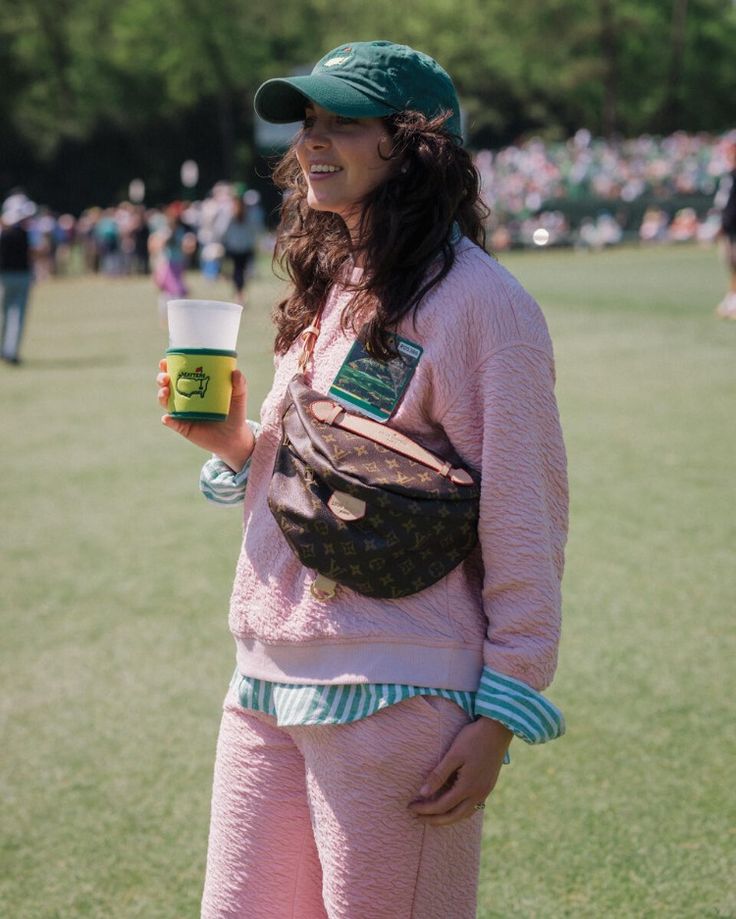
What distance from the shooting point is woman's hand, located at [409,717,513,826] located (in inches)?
74.2

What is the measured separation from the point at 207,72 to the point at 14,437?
1946 inches

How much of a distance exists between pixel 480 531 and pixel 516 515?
2.7 inches

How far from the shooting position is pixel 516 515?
6.24ft

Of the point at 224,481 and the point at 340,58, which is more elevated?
the point at 340,58

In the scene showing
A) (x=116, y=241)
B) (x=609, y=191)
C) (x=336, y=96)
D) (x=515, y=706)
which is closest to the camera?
(x=515, y=706)

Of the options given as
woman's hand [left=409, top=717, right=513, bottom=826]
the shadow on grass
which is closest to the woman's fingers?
woman's hand [left=409, top=717, right=513, bottom=826]

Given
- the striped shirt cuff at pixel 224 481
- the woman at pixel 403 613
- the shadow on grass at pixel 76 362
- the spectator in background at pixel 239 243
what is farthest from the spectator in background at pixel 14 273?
the woman at pixel 403 613

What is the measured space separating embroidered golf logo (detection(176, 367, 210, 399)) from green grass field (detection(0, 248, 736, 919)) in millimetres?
407

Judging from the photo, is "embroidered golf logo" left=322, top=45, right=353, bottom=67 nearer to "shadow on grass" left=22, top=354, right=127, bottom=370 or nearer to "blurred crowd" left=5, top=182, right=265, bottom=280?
"shadow on grass" left=22, top=354, right=127, bottom=370

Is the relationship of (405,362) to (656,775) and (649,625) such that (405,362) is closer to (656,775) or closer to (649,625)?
(656,775)

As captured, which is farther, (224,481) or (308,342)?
(224,481)

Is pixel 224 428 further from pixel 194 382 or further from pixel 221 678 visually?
pixel 221 678

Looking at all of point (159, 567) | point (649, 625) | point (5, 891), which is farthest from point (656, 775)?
point (159, 567)

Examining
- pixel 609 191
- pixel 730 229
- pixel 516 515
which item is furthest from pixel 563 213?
pixel 516 515
